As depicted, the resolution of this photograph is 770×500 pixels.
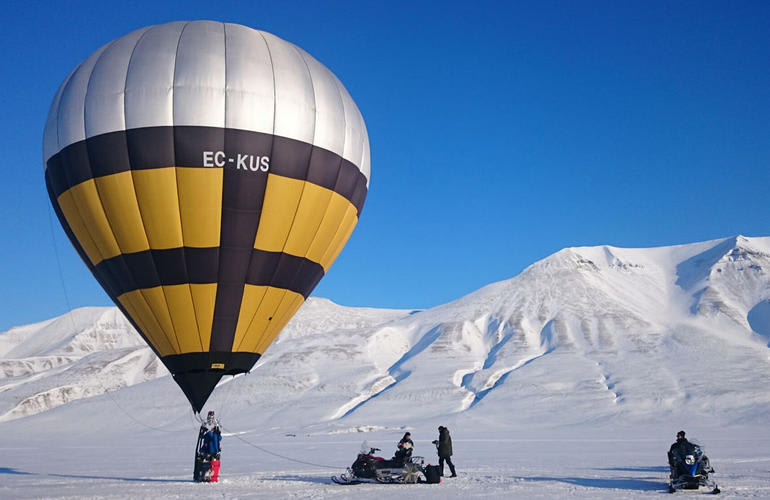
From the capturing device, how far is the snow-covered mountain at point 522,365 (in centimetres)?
10044

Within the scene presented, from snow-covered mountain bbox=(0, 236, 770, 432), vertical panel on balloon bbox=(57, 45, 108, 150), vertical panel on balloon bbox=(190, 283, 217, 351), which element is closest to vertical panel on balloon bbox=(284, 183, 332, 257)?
vertical panel on balloon bbox=(190, 283, 217, 351)

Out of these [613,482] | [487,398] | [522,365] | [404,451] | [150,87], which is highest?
[522,365]

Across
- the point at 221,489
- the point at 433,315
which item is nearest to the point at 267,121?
the point at 221,489

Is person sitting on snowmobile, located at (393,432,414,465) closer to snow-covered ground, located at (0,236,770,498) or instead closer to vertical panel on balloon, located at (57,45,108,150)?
snow-covered ground, located at (0,236,770,498)

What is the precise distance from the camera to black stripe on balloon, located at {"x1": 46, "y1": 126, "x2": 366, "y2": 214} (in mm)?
20203

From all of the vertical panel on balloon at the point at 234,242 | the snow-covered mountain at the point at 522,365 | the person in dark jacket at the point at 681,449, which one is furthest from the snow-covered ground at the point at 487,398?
the vertical panel on balloon at the point at 234,242

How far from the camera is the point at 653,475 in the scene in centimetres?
2325

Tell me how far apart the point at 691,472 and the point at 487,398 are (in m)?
91.7

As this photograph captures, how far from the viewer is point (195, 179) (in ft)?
66.7

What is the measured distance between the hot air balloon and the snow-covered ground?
4793mm

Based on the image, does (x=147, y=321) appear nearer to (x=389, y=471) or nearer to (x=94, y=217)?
(x=94, y=217)

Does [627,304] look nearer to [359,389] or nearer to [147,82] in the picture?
[359,389]

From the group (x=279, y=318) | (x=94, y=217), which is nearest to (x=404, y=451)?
(x=279, y=318)

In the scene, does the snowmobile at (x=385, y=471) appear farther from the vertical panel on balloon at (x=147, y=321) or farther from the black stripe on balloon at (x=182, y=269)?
the vertical panel on balloon at (x=147, y=321)
